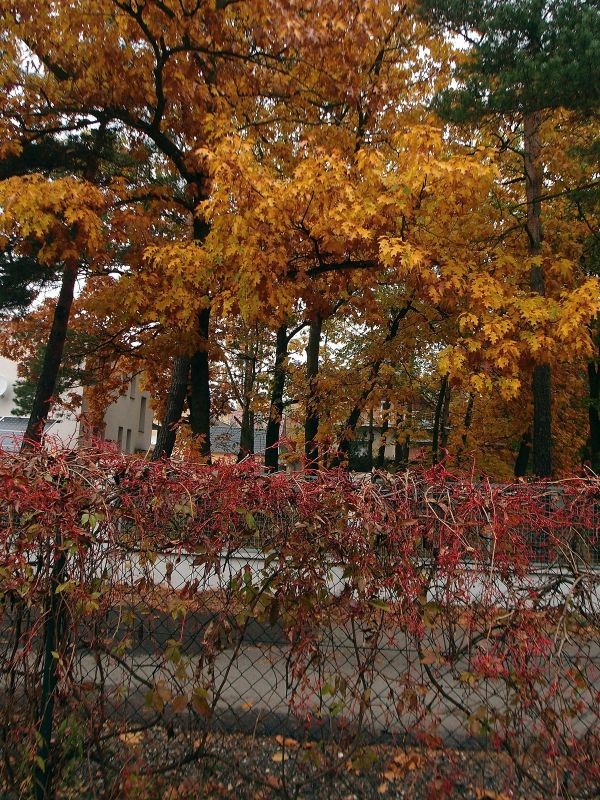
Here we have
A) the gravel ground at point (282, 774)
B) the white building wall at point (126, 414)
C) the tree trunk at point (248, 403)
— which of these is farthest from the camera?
the white building wall at point (126, 414)

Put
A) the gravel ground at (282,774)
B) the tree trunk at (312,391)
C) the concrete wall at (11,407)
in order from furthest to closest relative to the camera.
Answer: the concrete wall at (11,407) → the tree trunk at (312,391) → the gravel ground at (282,774)

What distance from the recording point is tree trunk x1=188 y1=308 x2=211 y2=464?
1073cm

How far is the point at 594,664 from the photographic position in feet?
8.66

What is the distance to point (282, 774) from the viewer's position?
2.68 meters

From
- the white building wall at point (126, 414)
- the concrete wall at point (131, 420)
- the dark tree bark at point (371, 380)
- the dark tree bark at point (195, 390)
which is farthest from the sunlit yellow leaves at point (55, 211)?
the concrete wall at point (131, 420)

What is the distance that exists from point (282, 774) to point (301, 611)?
754mm

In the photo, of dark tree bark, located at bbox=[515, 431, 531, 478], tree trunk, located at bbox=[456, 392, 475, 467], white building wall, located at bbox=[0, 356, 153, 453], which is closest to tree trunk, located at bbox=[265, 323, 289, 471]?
tree trunk, located at bbox=[456, 392, 475, 467]

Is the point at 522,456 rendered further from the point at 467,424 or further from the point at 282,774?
the point at 282,774

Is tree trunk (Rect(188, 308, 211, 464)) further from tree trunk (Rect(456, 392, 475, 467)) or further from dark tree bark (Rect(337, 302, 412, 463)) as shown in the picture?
tree trunk (Rect(456, 392, 475, 467))

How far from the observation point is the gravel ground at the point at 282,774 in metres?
2.57

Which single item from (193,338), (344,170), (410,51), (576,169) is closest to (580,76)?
(344,170)

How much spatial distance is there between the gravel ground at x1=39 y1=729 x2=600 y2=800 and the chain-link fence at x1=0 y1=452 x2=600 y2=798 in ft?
0.06

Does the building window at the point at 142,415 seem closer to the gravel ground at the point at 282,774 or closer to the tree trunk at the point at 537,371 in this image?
the tree trunk at the point at 537,371

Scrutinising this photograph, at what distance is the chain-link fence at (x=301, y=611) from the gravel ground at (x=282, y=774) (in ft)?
0.06
